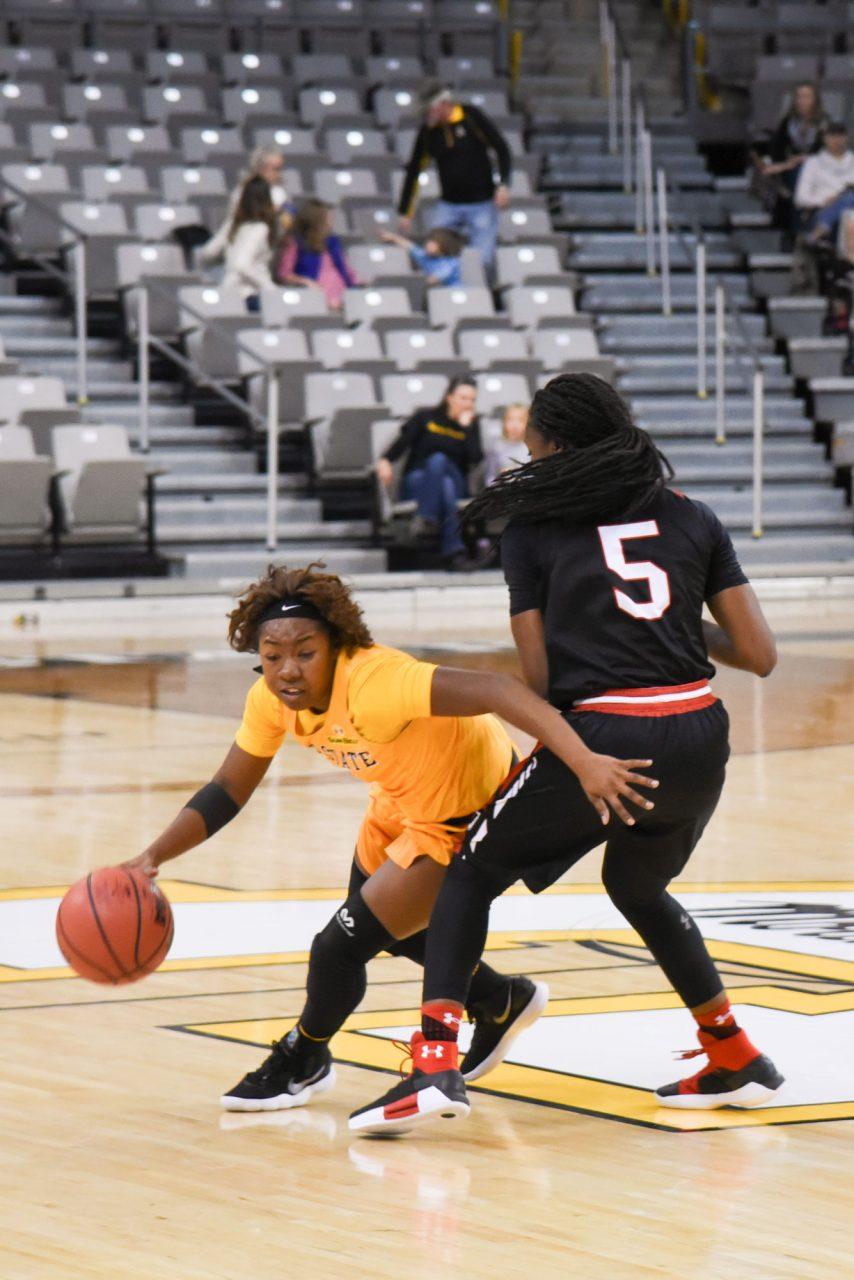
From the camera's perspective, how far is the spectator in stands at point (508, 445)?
1583cm

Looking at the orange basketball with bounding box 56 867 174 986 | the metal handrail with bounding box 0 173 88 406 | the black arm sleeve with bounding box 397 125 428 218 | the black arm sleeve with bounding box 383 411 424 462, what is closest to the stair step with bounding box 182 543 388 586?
the black arm sleeve with bounding box 383 411 424 462

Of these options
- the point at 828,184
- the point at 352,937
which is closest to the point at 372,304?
the point at 828,184

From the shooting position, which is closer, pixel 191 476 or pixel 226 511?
pixel 226 511

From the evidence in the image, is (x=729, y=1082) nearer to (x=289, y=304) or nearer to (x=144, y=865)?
(x=144, y=865)

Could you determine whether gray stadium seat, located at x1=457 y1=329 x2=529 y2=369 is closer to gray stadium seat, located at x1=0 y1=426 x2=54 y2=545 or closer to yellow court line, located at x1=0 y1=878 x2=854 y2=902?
gray stadium seat, located at x1=0 y1=426 x2=54 y2=545

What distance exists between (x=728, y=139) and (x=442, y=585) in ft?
28.6

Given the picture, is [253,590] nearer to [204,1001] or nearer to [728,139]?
[204,1001]

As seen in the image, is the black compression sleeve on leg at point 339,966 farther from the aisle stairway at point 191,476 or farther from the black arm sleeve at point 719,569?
the aisle stairway at point 191,476

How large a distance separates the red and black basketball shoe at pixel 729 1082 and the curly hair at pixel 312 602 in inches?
39.0

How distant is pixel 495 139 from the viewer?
18.4m

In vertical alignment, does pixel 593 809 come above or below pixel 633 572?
below

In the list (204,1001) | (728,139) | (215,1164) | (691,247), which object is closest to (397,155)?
(691,247)

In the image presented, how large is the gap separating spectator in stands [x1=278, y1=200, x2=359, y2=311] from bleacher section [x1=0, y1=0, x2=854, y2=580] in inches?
6.6

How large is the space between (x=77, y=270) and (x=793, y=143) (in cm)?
712
